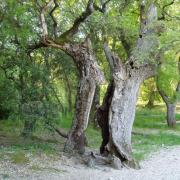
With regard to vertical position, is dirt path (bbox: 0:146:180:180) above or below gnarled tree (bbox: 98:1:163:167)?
below

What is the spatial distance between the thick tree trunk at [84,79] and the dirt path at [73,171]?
108 cm

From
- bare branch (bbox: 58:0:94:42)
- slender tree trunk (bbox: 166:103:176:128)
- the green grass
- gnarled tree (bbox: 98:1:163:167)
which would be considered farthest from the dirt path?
slender tree trunk (bbox: 166:103:176:128)

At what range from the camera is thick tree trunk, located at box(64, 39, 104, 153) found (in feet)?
36.4

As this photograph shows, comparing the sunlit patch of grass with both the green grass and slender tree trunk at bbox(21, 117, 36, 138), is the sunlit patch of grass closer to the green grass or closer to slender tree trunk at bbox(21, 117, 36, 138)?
the green grass

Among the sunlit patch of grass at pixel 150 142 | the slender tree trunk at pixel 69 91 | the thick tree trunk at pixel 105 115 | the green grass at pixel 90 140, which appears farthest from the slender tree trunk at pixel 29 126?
the sunlit patch of grass at pixel 150 142

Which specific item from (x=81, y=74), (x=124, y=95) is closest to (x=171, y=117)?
(x=124, y=95)

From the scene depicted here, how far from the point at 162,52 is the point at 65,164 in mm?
4315

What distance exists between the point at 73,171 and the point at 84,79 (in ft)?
8.72

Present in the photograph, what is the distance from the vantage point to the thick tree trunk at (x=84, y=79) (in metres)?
11.1

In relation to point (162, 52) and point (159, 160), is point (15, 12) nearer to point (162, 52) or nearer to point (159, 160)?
point (162, 52)

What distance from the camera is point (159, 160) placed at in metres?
12.3

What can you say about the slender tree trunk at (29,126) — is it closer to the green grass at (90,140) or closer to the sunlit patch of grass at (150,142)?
the green grass at (90,140)

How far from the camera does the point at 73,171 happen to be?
998cm

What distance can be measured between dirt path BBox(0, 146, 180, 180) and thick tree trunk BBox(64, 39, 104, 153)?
42.4 inches
